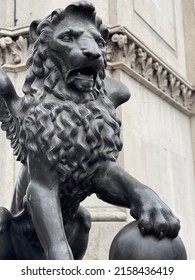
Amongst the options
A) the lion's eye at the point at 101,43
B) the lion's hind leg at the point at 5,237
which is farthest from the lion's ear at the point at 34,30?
the lion's hind leg at the point at 5,237

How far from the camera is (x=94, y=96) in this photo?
2.39m

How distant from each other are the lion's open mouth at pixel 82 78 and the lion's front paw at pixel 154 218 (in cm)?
54

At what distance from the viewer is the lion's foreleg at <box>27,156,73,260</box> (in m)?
2.15

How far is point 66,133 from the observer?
228 centimetres

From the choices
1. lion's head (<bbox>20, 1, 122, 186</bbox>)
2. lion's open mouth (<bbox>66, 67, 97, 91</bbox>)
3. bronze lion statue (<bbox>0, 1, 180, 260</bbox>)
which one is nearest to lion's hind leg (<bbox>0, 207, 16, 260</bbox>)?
bronze lion statue (<bbox>0, 1, 180, 260</bbox>)

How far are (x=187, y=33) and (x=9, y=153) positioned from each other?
3.97m

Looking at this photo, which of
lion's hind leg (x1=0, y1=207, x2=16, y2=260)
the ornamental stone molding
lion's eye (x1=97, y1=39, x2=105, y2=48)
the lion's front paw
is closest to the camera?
the lion's front paw

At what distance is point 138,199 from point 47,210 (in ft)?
1.23

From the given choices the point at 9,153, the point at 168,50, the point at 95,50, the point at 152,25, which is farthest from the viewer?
the point at 168,50

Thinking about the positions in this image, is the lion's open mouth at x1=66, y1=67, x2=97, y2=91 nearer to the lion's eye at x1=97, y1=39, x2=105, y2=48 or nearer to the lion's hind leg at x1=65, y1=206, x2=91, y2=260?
the lion's eye at x1=97, y1=39, x2=105, y2=48

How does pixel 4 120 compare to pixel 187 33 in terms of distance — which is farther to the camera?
pixel 187 33

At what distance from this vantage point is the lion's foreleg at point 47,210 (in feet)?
7.05
